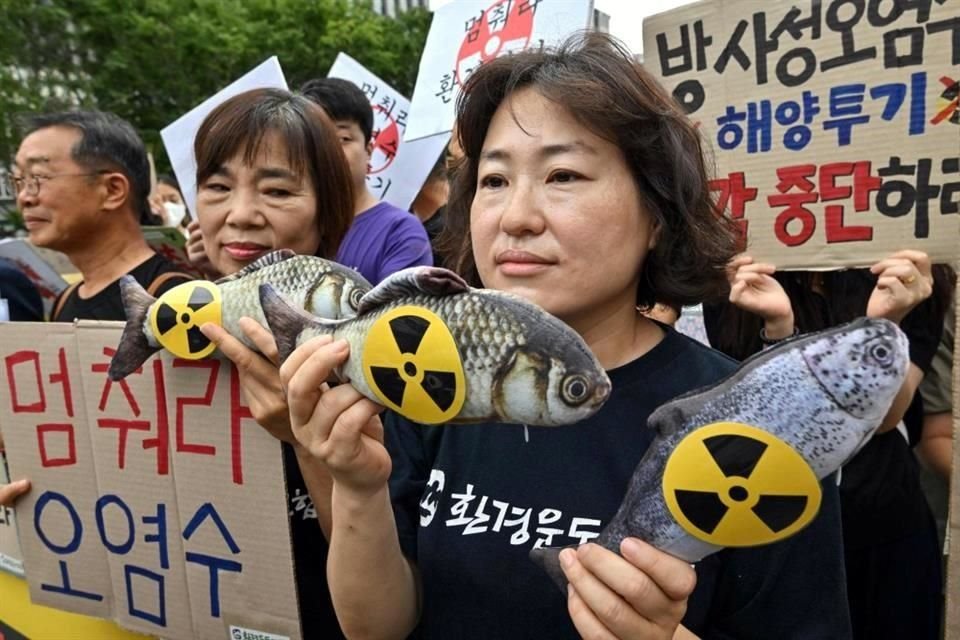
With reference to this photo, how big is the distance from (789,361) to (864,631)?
6.51 ft

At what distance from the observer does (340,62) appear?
4.01 m

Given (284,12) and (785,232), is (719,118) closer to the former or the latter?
(785,232)

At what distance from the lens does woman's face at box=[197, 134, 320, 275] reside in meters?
1.61

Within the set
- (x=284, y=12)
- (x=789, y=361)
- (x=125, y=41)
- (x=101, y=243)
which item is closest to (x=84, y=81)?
(x=125, y=41)

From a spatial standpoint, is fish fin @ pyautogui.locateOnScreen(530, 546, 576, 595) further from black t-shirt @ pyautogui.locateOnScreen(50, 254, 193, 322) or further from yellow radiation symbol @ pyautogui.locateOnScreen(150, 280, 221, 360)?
black t-shirt @ pyautogui.locateOnScreen(50, 254, 193, 322)

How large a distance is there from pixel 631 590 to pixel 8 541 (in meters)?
2.03

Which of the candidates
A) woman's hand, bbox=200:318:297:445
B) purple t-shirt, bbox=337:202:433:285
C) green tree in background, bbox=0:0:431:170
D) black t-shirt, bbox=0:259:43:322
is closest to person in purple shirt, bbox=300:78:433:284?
purple t-shirt, bbox=337:202:433:285

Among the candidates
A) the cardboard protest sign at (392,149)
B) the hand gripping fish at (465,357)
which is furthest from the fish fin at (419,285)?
the cardboard protest sign at (392,149)

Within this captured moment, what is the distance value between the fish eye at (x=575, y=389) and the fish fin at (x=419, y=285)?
17cm

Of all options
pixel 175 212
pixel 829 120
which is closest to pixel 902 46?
pixel 829 120

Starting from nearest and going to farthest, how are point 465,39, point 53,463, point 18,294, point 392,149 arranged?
point 53,463 < point 18,294 < point 465,39 < point 392,149

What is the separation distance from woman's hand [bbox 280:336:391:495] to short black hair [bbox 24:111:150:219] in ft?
5.48

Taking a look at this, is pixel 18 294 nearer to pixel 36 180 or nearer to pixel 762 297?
pixel 36 180

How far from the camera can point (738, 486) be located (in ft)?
2.70
